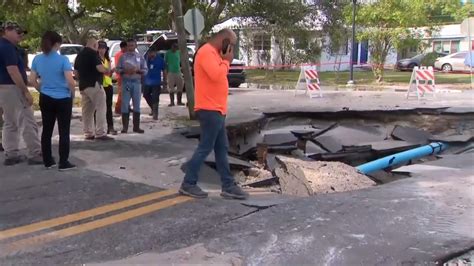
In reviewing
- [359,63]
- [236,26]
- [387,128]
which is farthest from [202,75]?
[359,63]

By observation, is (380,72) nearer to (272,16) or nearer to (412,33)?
(412,33)

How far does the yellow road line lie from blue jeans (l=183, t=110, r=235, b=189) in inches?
15.8

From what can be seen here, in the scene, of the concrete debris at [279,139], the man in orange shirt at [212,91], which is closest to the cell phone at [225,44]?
the man in orange shirt at [212,91]

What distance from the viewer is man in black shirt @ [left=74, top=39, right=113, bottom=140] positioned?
9.19 metres

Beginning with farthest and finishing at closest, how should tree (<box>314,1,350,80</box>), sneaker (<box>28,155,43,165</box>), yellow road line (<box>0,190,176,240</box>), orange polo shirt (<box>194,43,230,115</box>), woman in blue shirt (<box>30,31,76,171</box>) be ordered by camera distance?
tree (<box>314,1,350,80</box>)
sneaker (<box>28,155,43,165</box>)
woman in blue shirt (<box>30,31,76,171</box>)
orange polo shirt (<box>194,43,230,115</box>)
yellow road line (<box>0,190,176,240</box>)

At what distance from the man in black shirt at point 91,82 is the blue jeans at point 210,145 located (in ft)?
12.1

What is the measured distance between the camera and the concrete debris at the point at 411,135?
11.4 meters

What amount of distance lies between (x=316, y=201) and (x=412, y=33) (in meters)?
21.5

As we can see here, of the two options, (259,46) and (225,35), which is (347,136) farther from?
(259,46)

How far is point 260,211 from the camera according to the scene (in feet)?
18.6

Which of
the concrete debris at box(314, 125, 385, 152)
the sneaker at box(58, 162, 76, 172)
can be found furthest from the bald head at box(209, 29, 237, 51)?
the concrete debris at box(314, 125, 385, 152)

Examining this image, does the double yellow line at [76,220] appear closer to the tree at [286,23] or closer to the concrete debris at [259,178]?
the concrete debris at [259,178]

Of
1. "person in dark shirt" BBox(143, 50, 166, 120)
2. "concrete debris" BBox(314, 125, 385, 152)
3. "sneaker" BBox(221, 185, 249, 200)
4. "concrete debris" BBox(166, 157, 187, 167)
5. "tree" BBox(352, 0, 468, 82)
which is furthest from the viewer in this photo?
"tree" BBox(352, 0, 468, 82)

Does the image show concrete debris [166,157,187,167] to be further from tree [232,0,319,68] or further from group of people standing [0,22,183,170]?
tree [232,0,319,68]
